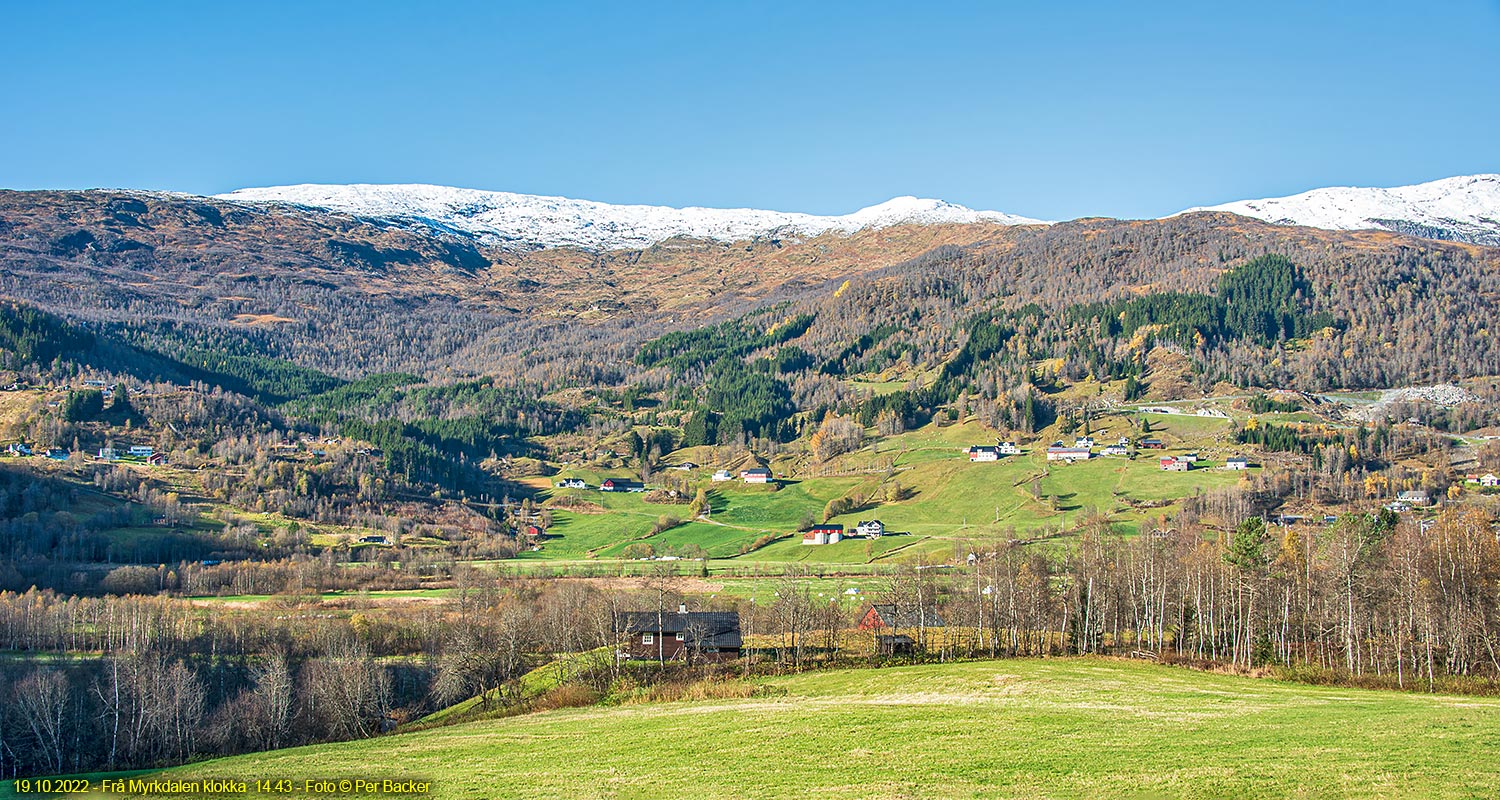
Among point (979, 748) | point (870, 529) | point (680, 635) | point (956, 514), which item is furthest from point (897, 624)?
point (956, 514)

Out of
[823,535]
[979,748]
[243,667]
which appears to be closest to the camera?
[979,748]

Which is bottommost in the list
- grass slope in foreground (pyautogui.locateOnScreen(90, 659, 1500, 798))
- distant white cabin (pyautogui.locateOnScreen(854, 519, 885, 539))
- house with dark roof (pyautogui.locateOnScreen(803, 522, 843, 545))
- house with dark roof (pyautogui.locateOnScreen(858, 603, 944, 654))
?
house with dark roof (pyautogui.locateOnScreen(803, 522, 843, 545))

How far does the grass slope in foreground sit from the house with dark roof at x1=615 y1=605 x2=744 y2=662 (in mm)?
32229

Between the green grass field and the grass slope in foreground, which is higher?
the grass slope in foreground

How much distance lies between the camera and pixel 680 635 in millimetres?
91812

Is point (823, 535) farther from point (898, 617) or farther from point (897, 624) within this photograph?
point (897, 624)

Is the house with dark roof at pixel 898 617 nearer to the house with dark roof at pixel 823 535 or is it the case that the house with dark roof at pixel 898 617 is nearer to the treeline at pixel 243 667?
the treeline at pixel 243 667

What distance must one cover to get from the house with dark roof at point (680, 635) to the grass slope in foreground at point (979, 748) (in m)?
32.2

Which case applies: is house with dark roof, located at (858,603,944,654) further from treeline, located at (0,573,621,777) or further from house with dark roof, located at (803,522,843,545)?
house with dark roof, located at (803,522,843,545)

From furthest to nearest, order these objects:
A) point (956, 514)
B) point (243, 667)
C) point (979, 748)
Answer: point (956, 514) < point (243, 667) < point (979, 748)

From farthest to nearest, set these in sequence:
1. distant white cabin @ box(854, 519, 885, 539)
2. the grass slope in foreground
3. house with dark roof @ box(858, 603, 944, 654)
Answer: distant white cabin @ box(854, 519, 885, 539)
house with dark roof @ box(858, 603, 944, 654)
the grass slope in foreground

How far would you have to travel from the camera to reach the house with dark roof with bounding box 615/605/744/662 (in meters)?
88.4

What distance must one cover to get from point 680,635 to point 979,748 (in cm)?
5808

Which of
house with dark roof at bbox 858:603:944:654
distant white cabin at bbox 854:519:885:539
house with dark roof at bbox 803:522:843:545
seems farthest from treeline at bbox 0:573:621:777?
distant white cabin at bbox 854:519:885:539
